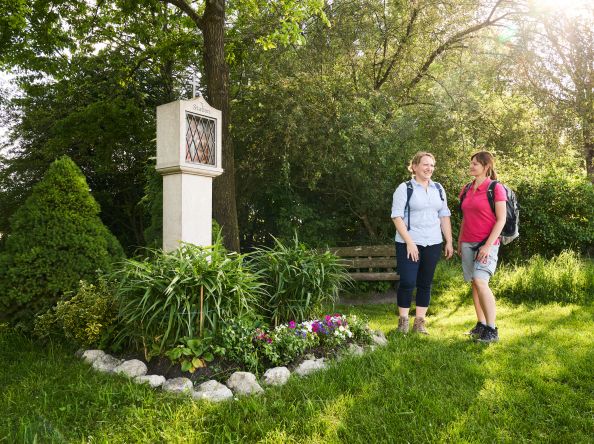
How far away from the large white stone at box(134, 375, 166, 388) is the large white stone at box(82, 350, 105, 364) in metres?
0.63

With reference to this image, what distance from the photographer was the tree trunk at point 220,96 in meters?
6.91

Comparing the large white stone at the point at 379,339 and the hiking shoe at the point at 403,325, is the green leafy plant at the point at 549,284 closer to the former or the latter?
the hiking shoe at the point at 403,325

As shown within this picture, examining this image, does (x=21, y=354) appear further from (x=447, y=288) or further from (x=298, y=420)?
(x=447, y=288)

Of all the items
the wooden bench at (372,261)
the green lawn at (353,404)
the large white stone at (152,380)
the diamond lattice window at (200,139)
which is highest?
the diamond lattice window at (200,139)

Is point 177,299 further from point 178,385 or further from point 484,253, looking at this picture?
point 484,253

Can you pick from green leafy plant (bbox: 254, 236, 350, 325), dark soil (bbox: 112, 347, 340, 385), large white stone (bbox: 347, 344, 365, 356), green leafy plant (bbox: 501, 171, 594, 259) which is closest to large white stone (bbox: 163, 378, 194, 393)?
dark soil (bbox: 112, 347, 340, 385)

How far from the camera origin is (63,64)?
10539mm

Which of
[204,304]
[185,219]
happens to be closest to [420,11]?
[185,219]

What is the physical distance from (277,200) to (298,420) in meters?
6.20

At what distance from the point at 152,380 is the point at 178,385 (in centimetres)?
22

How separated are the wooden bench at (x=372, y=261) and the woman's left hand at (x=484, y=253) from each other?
3.14 m

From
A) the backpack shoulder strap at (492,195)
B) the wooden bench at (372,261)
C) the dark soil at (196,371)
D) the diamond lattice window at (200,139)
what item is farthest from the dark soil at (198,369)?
the wooden bench at (372,261)

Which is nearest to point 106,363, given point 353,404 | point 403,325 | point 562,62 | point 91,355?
point 91,355

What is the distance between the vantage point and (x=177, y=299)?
345 centimetres
